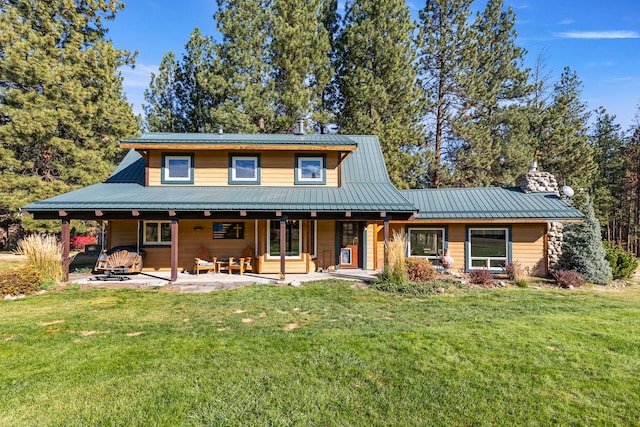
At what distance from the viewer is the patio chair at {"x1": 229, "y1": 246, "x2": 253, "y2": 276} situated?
35.8 ft

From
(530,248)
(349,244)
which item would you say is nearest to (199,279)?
(349,244)

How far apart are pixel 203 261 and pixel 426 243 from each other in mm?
8580

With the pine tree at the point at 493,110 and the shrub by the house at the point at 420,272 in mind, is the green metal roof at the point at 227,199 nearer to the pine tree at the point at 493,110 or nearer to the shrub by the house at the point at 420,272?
the shrub by the house at the point at 420,272

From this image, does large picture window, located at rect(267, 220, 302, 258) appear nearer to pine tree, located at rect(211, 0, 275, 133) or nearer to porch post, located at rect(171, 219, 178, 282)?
porch post, located at rect(171, 219, 178, 282)

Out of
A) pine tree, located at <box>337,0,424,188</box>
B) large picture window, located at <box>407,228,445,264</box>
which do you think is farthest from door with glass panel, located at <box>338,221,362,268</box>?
pine tree, located at <box>337,0,424,188</box>

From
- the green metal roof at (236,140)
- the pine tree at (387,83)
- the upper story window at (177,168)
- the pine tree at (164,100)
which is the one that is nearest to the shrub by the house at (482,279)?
the green metal roof at (236,140)

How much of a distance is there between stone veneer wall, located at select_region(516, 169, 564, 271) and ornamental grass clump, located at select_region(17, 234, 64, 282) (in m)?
16.8

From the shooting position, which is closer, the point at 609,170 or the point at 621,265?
the point at 621,265

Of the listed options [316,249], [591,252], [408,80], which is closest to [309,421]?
[316,249]

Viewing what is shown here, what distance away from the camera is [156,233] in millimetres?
11648

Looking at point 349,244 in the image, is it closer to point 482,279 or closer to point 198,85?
point 482,279

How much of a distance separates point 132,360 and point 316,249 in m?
8.07

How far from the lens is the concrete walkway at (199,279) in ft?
30.5

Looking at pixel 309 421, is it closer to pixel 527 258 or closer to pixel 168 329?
pixel 168 329
